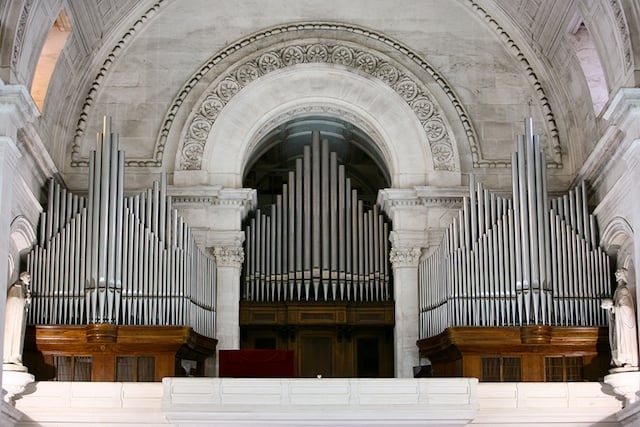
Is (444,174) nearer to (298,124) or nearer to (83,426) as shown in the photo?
(298,124)

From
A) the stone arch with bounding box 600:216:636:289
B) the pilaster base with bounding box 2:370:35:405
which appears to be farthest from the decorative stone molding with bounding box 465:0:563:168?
the pilaster base with bounding box 2:370:35:405

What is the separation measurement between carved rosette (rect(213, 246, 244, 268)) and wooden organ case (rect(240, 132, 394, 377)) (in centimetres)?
79

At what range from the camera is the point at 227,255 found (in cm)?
2945

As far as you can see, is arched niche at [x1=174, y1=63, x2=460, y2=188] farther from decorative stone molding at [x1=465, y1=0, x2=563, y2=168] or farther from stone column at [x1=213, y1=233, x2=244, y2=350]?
stone column at [x1=213, y1=233, x2=244, y2=350]

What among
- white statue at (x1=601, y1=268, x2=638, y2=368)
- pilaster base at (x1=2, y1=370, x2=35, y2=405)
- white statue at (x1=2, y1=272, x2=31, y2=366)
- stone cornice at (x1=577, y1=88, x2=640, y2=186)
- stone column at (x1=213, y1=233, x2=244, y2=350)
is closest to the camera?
stone cornice at (x1=577, y1=88, x2=640, y2=186)

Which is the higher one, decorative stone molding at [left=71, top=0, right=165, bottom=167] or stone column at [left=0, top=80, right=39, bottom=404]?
decorative stone molding at [left=71, top=0, right=165, bottom=167]

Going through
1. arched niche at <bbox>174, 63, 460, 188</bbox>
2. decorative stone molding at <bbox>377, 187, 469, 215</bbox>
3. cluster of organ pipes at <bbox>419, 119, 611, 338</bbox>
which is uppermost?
arched niche at <bbox>174, 63, 460, 188</bbox>

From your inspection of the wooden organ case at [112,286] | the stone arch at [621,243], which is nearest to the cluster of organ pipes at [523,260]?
the stone arch at [621,243]

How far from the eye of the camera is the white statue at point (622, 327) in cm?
2588

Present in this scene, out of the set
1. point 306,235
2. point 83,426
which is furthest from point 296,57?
point 83,426

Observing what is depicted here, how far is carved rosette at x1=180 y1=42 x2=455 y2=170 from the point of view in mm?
30266

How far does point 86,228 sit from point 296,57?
6.57 m

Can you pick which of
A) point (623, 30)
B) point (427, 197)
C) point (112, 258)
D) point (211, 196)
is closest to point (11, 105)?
point (112, 258)

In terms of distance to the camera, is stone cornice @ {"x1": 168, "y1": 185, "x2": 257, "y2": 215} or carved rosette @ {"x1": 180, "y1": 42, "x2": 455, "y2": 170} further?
carved rosette @ {"x1": 180, "y1": 42, "x2": 455, "y2": 170}
